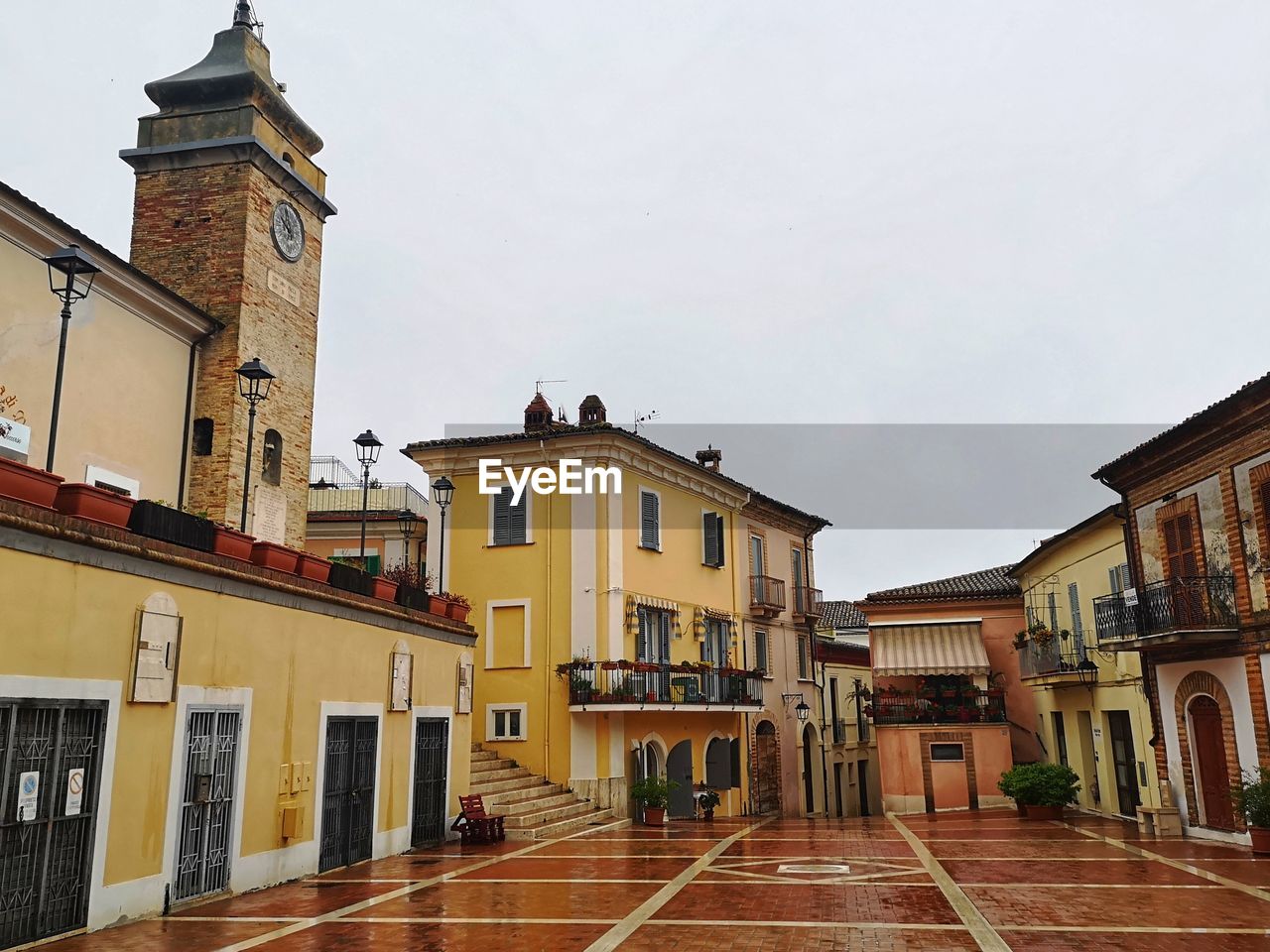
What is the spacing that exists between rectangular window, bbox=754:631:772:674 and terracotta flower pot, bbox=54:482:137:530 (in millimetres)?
24056

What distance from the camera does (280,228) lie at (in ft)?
75.8

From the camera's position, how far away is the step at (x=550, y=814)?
20.1m

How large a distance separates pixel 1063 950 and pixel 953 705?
23.1 m

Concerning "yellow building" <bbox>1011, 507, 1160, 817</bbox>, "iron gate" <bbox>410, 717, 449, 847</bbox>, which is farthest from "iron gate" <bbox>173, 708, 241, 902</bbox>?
"yellow building" <bbox>1011, 507, 1160, 817</bbox>

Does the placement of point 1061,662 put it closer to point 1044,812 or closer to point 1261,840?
point 1044,812

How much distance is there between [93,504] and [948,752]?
2696 cm

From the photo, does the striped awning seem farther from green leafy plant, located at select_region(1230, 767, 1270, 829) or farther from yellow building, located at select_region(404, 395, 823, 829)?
green leafy plant, located at select_region(1230, 767, 1270, 829)

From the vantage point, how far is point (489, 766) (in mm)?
23406

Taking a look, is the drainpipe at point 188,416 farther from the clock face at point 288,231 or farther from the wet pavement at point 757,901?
the wet pavement at point 757,901

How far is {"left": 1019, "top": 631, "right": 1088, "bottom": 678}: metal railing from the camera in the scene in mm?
26578

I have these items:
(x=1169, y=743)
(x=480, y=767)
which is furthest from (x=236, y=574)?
(x=1169, y=743)

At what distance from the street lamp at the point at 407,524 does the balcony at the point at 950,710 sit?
1503 cm

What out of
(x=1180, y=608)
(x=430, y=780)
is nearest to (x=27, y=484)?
(x=430, y=780)

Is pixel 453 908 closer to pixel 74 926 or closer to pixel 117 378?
pixel 74 926
